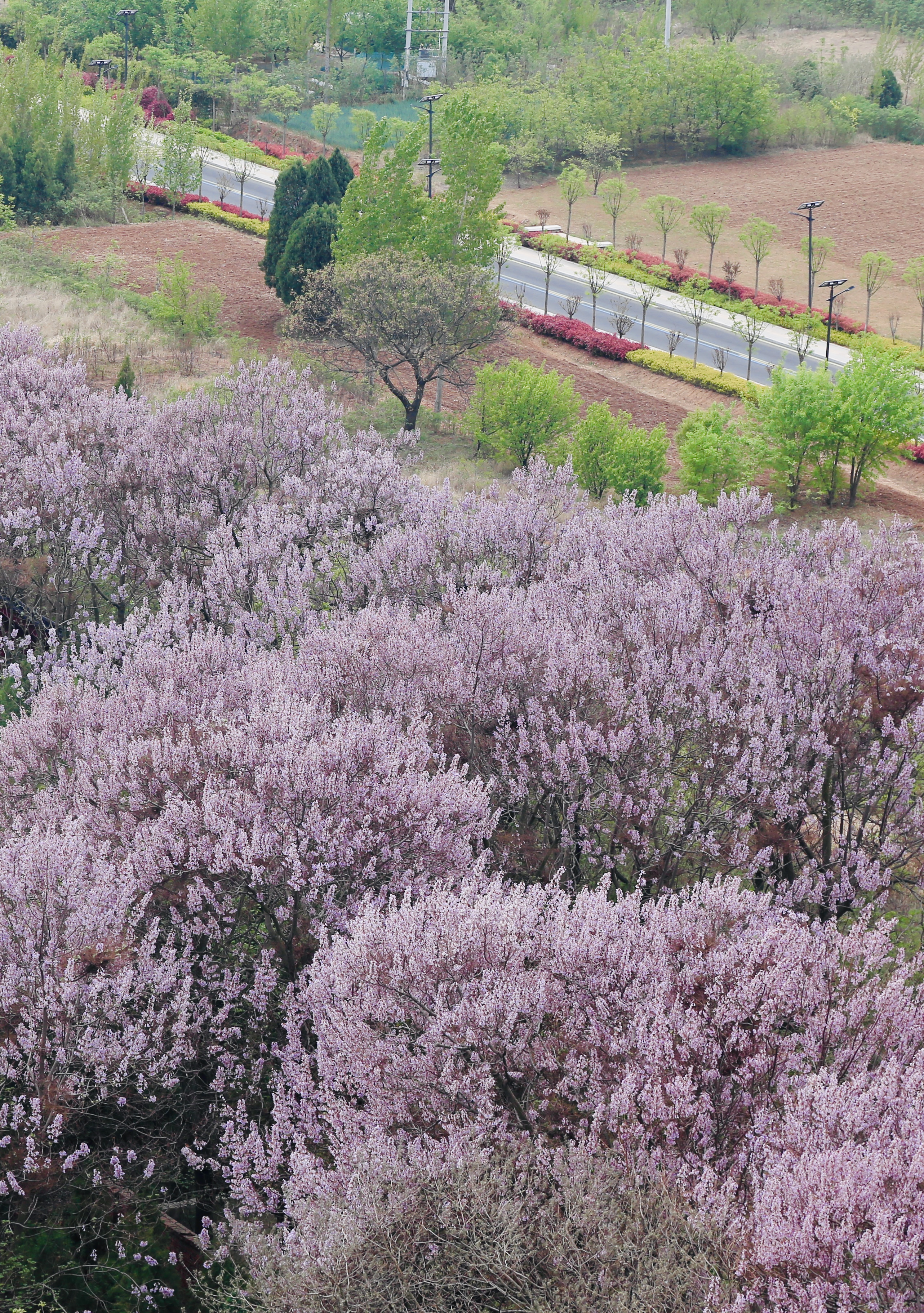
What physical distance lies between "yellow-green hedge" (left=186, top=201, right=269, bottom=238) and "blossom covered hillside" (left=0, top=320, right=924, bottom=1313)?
125 feet

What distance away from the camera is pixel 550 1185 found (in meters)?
9.84

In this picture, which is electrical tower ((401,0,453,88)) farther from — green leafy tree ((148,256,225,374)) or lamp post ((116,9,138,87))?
green leafy tree ((148,256,225,374))

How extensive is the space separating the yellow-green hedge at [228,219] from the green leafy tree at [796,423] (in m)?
27.1

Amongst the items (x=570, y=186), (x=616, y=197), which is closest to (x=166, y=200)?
(x=570, y=186)

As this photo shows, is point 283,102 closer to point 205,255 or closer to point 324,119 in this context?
point 324,119

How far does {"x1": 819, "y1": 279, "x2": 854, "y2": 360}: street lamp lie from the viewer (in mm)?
47562

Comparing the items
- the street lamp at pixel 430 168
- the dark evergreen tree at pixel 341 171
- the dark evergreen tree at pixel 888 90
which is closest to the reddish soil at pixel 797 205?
the street lamp at pixel 430 168

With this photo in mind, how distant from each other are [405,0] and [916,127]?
3876 centimetres

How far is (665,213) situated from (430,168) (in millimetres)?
16350

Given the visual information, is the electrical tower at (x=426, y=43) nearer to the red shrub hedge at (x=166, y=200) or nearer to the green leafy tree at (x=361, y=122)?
the green leafy tree at (x=361, y=122)

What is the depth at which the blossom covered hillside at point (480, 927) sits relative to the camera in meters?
9.37

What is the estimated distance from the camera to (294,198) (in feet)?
159

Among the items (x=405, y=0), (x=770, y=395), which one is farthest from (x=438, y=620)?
(x=405, y=0)

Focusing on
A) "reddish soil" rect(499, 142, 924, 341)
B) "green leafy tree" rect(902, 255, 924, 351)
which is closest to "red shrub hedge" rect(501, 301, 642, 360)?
"green leafy tree" rect(902, 255, 924, 351)
